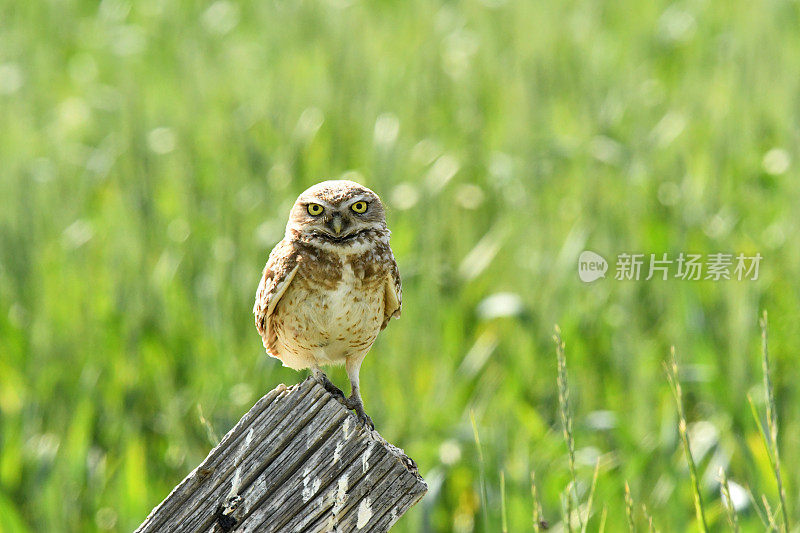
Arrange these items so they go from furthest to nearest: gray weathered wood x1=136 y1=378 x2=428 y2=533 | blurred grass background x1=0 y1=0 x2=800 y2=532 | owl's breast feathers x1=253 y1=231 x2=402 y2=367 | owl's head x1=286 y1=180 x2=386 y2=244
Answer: blurred grass background x1=0 y1=0 x2=800 y2=532 → owl's breast feathers x1=253 y1=231 x2=402 y2=367 → owl's head x1=286 y1=180 x2=386 y2=244 → gray weathered wood x1=136 y1=378 x2=428 y2=533

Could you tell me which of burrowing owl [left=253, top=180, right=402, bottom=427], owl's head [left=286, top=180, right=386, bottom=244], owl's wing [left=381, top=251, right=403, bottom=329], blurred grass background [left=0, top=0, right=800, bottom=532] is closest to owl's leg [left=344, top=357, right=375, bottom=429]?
burrowing owl [left=253, top=180, right=402, bottom=427]

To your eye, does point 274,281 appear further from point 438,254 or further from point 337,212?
point 438,254

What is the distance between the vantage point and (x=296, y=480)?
4.64 feet

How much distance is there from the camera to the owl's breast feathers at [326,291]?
2.05m

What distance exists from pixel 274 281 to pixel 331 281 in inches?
5.4

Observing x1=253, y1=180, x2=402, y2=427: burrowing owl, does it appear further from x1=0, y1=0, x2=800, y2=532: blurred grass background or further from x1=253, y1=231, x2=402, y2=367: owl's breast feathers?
x1=0, y1=0, x2=800, y2=532: blurred grass background

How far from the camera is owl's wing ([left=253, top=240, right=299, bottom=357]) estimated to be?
6.83ft

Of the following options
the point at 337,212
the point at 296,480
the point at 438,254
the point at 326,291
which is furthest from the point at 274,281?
the point at 438,254

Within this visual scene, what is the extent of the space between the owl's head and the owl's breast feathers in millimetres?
33

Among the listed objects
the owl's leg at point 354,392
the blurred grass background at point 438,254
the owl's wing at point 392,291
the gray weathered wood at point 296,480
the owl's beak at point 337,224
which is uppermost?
the owl's beak at point 337,224

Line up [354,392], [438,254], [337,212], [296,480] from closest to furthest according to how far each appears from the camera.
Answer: [296,480]
[337,212]
[354,392]
[438,254]

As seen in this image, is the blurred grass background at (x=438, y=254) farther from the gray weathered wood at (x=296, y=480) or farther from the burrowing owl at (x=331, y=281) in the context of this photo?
the gray weathered wood at (x=296, y=480)

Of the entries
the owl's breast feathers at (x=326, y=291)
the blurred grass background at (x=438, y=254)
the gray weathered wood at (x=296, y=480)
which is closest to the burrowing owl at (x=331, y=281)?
the owl's breast feathers at (x=326, y=291)

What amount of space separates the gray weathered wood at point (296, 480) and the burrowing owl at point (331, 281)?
0.52 metres
